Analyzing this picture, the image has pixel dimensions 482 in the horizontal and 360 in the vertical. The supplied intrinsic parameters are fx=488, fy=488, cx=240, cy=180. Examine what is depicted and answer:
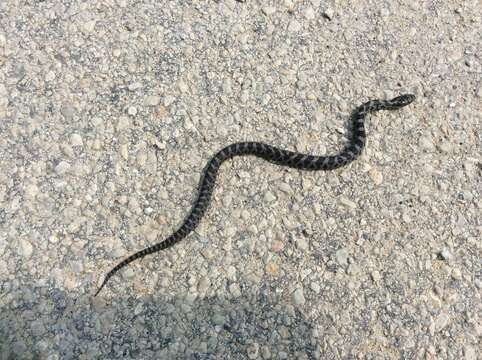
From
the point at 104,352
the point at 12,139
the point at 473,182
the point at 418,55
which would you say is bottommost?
the point at 104,352

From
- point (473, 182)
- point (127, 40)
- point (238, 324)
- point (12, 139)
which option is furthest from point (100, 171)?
point (473, 182)

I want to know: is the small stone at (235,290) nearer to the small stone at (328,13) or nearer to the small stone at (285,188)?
the small stone at (285,188)

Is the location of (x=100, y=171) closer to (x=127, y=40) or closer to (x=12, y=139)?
(x=12, y=139)

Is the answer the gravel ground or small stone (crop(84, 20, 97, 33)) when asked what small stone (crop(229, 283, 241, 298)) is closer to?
the gravel ground

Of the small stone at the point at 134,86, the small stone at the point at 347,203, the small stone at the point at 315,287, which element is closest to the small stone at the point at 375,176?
the small stone at the point at 347,203

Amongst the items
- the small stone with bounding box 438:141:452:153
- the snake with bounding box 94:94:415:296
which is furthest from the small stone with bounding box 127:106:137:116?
the small stone with bounding box 438:141:452:153

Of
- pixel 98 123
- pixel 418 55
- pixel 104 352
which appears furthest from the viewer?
pixel 418 55

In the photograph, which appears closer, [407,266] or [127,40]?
[407,266]
